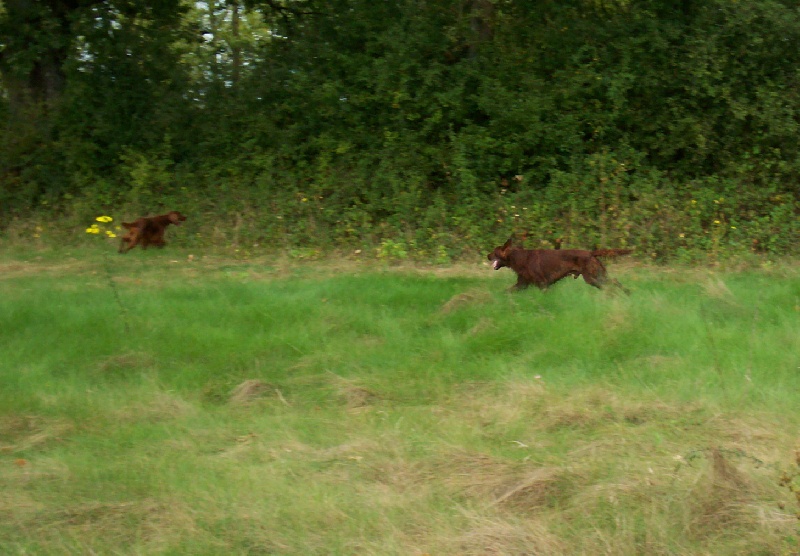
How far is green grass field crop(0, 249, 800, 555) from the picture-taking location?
4609mm

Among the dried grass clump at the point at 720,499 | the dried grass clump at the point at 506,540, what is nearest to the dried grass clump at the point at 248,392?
the dried grass clump at the point at 506,540

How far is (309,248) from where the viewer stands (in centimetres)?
1465

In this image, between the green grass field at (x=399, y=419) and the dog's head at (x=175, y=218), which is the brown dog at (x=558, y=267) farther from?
the dog's head at (x=175, y=218)

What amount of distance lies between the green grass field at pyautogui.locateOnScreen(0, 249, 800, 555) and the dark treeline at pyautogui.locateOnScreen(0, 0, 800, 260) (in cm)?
414

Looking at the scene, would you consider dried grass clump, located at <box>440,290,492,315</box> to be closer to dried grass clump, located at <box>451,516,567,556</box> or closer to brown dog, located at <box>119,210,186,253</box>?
dried grass clump, located at <box>451,516,567,556</box>

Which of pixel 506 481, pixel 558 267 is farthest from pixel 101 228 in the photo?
pixel 506 481

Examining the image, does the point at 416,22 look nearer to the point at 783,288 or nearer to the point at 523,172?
Result: the point at 523,172

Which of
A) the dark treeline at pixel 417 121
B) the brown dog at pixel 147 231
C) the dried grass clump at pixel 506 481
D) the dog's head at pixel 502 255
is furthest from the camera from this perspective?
the dark treeline at pixel 417 121

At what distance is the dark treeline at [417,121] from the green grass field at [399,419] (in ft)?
13.6

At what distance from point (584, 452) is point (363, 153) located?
11.2m

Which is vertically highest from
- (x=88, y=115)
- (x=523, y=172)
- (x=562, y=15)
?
(x=562, y=15)

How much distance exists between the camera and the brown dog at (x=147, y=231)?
1393 cm

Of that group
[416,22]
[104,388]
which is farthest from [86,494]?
[416,22]

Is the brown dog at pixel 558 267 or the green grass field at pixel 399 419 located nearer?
the green grass field at pixel 399 419
